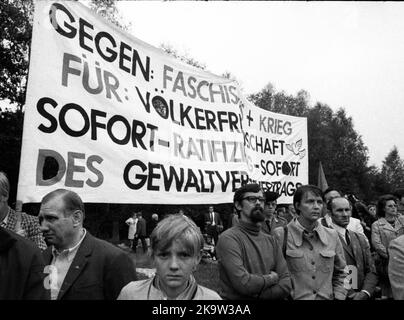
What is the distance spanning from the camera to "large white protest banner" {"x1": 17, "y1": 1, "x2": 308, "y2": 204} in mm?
3154

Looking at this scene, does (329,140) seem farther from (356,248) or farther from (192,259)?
(192,259)

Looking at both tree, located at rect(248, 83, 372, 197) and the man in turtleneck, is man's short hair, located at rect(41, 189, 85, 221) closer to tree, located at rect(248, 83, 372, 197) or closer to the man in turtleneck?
the man in turtleneck

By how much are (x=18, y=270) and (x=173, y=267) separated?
0.75m

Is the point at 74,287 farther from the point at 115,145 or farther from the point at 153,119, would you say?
the point at 153,119

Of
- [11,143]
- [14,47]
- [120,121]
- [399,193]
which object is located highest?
[14,47]

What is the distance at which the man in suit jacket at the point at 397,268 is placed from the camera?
8.87 ft

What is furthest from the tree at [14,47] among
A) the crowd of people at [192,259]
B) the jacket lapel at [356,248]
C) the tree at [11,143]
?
the jacket lapel at [356,248]

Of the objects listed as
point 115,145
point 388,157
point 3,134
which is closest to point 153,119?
point 115,145

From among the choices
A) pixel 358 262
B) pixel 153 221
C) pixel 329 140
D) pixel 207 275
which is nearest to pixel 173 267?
A: pixel 358 262

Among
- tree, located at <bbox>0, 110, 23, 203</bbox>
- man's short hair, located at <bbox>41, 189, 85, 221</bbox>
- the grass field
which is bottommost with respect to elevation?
the grass field

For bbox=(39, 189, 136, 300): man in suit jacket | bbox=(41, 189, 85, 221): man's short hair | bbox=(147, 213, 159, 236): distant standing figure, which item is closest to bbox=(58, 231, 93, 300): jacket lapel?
bbox=(39, 189, 136, 300): man in suit jacket

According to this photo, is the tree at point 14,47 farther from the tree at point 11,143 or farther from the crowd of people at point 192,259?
the crowd of people at point 192,259

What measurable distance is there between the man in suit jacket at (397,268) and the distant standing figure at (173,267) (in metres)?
1.44

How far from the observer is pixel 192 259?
7.00 feet
